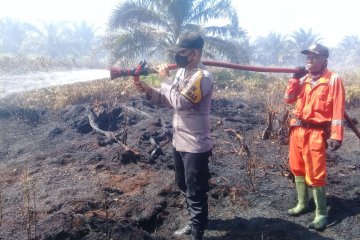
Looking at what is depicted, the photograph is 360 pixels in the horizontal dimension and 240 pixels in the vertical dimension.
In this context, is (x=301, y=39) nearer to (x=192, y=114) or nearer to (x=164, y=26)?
(x=164, y=26)

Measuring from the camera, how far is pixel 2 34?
119 ft

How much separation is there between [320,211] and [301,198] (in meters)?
0.27

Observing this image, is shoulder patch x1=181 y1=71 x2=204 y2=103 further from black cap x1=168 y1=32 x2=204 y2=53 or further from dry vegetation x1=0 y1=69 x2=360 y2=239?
dry vegetation x1=0 y1=69 x2=360 y2=239

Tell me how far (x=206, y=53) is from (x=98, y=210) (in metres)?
11.1

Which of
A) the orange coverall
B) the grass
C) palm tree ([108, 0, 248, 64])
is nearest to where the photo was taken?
the orange coverall

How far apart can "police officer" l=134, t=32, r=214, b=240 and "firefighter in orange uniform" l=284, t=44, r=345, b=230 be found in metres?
1.02

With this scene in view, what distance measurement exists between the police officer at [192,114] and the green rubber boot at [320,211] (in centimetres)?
113

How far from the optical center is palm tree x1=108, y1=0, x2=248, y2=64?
13.0m

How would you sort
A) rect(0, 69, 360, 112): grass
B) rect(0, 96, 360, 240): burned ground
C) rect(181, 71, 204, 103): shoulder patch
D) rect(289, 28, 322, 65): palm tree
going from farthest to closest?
1. rect(289, 28, 322, 65): palm tree
2. rect(0, 69, 360, 112): grass
3. rect(0, 96, 360, 240): burned ground
4. rect(181, 71, 204, 103): shoulder patch

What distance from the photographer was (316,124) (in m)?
3.30

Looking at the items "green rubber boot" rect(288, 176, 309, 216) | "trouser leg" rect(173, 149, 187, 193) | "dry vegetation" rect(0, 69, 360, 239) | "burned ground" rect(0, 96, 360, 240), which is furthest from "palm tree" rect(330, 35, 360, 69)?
"trouser leg" rect(173, 149, 187, 193)

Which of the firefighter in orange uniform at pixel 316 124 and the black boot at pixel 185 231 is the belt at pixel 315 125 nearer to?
the firefighter in orange uniform at pixel 316 124

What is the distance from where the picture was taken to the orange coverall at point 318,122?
123 inches

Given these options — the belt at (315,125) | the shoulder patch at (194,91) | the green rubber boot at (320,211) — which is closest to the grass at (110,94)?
the belt at (315,125)
